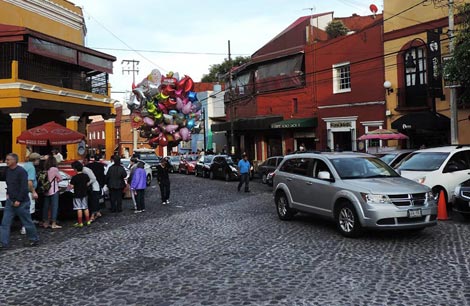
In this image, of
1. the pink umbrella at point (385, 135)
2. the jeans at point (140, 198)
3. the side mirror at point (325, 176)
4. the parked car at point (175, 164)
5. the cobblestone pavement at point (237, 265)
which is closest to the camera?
the cobblestone pavement at point (237, 265)

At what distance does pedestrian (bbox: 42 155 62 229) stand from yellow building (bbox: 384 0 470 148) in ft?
52.4

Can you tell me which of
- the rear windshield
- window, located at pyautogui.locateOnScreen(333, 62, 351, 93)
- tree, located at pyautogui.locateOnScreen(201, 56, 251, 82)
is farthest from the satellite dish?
tree, located at pyautogui.locateOnScreen(201, 56, 251, 82)

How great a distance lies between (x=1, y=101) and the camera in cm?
1983

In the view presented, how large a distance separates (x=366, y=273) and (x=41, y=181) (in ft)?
25.8

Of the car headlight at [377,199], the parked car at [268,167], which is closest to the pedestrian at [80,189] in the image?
the car headlight at [377,199]

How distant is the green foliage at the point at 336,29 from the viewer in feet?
104

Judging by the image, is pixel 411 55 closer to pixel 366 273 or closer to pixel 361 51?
pixel 361 51

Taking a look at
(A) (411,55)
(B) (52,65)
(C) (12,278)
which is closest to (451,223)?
(C) (12,278)

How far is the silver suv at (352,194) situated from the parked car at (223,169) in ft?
45.7

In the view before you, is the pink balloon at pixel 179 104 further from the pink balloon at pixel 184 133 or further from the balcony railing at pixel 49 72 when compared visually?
the balcony railing at pixel 49 72

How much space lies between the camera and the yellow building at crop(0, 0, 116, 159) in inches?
784

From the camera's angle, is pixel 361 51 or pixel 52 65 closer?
A: pixel 52 65

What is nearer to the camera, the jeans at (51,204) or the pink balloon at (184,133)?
the jeans at (51,204)

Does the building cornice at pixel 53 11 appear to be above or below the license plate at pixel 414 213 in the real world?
above
